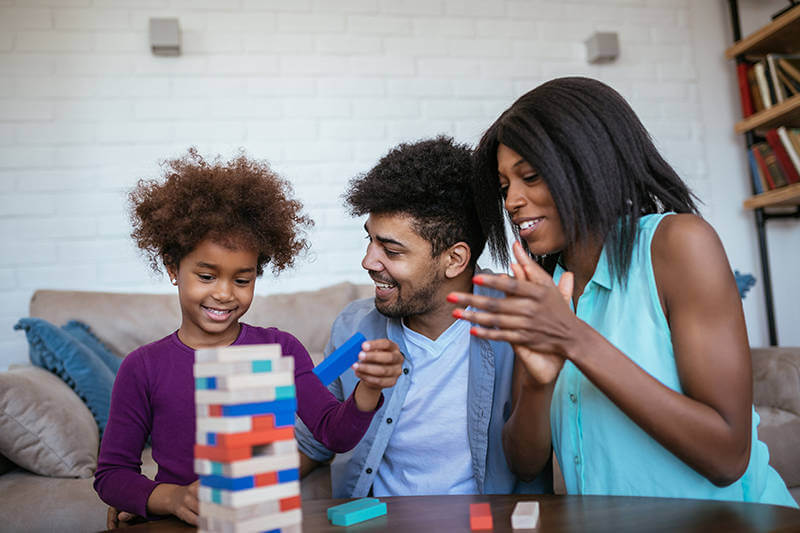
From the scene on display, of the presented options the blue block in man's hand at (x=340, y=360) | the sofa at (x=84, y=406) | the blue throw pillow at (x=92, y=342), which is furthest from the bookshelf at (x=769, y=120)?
the blue throw pillow at (x=92, y=342)

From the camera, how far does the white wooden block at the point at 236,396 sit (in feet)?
2.05

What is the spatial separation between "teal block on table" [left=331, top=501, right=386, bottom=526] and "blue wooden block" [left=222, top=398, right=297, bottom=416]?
0.74 feet

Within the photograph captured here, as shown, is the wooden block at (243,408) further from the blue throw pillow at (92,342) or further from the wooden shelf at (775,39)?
the wooden shelf at (775,39)

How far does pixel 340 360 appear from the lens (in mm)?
990

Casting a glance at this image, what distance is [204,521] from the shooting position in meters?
0.66

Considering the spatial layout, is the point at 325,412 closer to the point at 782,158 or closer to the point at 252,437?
the point at 252,437

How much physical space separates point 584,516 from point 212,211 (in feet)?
2.71

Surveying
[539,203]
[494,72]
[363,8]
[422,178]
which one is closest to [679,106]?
[494,72]

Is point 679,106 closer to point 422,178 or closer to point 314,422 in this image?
point 422,178

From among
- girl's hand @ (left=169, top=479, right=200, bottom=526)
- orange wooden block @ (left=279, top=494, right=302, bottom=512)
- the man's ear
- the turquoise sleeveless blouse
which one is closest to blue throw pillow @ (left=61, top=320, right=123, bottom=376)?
the man's ear

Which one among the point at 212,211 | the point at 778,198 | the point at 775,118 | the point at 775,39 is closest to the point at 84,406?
the point at 212,211

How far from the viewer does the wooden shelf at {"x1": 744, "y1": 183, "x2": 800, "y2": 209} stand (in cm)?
297

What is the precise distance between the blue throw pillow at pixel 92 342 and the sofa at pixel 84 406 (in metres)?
0.04

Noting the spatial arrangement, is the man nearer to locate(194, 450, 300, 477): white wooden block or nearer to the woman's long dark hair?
the woman's long dark hair
